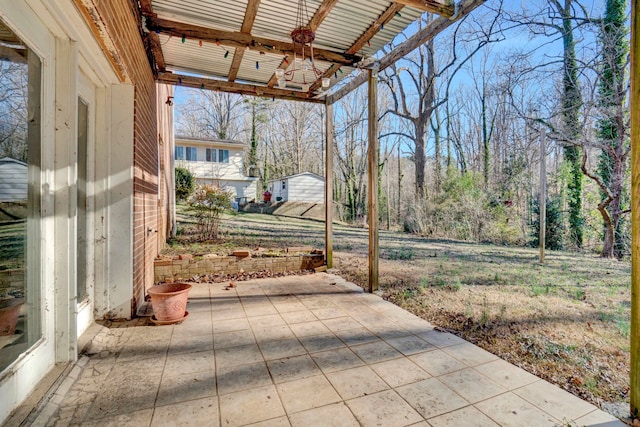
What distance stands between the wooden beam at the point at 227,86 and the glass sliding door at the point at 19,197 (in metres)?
3.15

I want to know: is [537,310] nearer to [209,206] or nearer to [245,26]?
[245,26]

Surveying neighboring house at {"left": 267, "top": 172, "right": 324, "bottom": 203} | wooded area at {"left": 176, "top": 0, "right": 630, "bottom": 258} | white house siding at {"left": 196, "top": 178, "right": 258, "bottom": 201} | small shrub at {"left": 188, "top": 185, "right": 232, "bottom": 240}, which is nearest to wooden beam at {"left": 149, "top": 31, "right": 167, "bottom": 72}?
small shrub at {"left": 188, "top": 185, "right": 232, "bottom": 240}

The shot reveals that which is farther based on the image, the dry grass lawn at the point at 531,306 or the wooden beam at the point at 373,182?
the wooden beam at the point at 373,182

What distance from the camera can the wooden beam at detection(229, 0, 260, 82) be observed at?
3.23 metres

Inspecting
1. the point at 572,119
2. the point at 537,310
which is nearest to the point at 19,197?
the point at 537,310

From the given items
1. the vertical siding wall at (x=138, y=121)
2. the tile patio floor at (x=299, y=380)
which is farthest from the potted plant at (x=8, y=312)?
the vertical siding wall at (x=138, y=121)

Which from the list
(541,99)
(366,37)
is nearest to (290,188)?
(541,99)

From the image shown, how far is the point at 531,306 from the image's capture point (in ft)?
12.1

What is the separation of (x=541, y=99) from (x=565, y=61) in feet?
3.40

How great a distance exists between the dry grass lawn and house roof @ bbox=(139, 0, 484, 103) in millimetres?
3039

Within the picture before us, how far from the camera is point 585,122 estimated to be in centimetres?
776

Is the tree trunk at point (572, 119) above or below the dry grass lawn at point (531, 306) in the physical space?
above

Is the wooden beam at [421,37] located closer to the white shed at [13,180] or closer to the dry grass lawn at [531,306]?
the dry grass lawn at [531,306]

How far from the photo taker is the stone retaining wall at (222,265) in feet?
15.4
